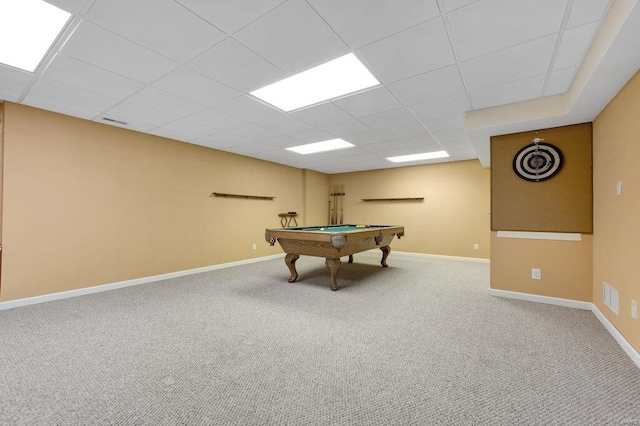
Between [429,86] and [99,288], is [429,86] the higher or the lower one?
the higher one

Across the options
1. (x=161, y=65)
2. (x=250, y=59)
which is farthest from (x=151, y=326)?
(x=250, y=59)

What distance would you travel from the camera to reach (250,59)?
2.19m

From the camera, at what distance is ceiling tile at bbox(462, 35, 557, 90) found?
199 cm

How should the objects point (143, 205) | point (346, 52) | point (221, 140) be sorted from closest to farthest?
point (346, 52) → point (143, 205) → point (221, 140)

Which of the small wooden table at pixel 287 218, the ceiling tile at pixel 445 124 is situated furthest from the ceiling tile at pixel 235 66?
the small wooden table at pixel 287 218

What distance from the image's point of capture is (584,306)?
2936 millimetres

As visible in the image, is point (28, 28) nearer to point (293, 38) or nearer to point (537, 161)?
point (293, 38)

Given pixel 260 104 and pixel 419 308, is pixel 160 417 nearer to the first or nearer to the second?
pixel 419 308

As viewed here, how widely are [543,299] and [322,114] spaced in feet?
11.6

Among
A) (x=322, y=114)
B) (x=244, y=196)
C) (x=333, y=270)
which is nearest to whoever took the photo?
(x=322, y=114)

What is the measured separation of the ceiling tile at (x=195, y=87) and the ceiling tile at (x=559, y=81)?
3.06m

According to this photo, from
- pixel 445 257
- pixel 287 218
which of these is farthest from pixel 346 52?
pixel 445 257

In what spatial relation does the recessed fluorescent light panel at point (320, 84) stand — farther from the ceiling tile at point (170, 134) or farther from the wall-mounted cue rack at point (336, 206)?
the wall-mounted cue rack at point (336, 206)

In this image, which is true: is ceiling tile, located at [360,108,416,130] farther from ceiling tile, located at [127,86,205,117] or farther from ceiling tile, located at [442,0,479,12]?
ceiling tile, located at [127,86,205,117]
